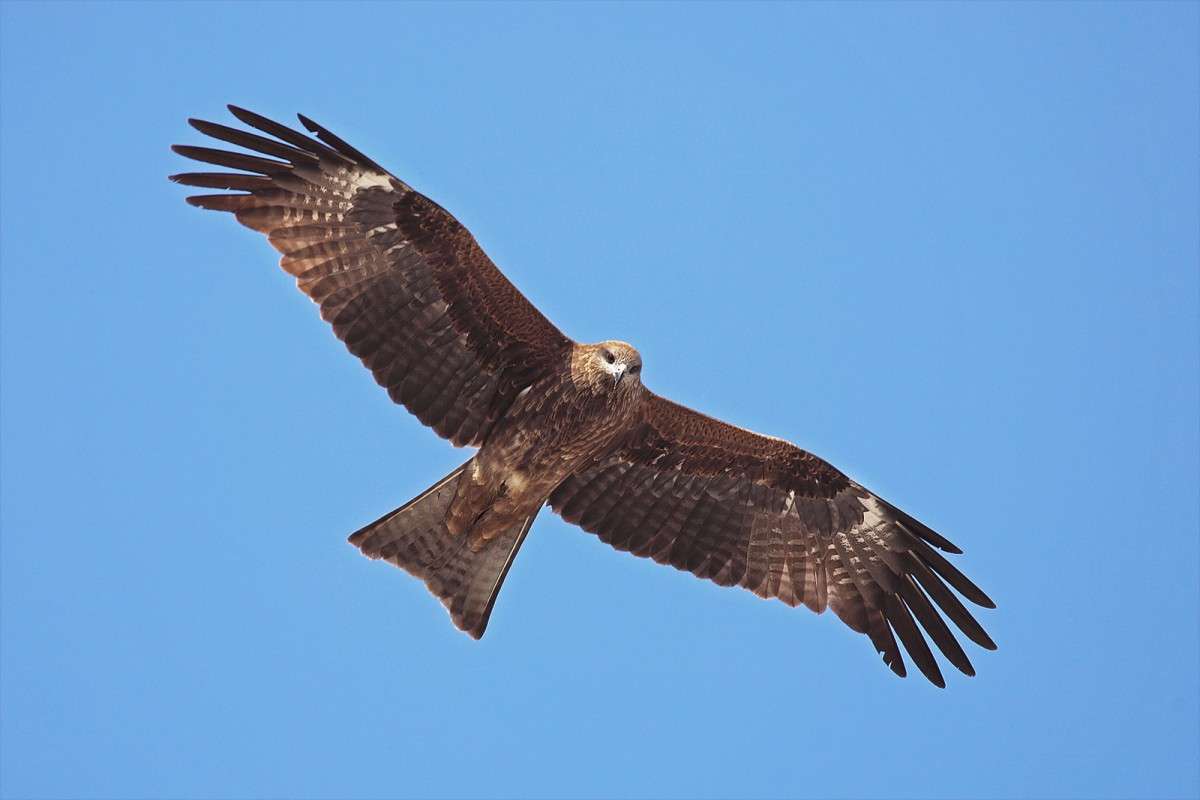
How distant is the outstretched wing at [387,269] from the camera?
11203 mm

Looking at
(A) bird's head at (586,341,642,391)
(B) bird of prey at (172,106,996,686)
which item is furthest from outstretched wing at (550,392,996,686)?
(A) bird's head at (586,341,642,391)

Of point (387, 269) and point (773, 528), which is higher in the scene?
point (773, 528)

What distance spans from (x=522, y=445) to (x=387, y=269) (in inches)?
66.1

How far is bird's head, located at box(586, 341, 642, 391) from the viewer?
11461 millimetres

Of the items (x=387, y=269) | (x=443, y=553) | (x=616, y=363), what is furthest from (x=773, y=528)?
(x=387, y=269)

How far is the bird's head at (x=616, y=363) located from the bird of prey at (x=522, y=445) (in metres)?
0.01

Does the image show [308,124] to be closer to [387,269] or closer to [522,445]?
[387,269]

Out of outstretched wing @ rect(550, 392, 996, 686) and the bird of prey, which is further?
outstretched wing @ rect(550, 392, 996, 686)

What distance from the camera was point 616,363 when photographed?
1147 centimetres

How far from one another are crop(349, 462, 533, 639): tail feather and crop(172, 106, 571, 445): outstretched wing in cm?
61

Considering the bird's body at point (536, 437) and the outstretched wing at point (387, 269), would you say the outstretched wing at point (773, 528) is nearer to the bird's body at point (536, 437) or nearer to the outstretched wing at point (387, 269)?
the bird's body at point (536, 437)

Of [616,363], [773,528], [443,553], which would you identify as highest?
[773,528]

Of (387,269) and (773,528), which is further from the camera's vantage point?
(773,528)

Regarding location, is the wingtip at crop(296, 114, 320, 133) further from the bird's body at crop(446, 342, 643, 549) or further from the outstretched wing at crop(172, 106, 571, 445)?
the bird's body at crop(446, 342, 643, 549)
